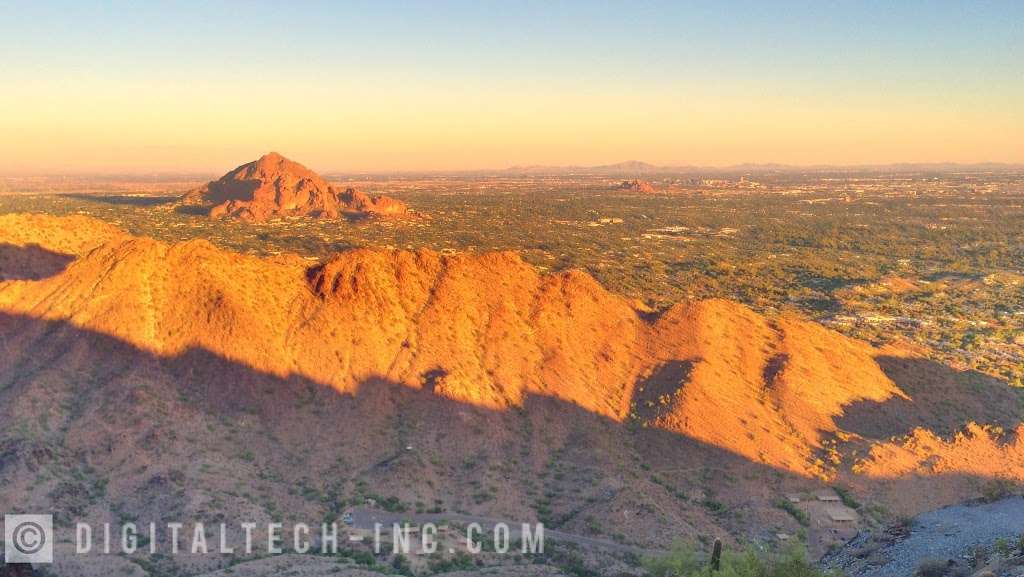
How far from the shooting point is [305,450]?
2786 cm

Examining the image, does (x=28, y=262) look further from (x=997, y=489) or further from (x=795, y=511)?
(x=997, y=489)

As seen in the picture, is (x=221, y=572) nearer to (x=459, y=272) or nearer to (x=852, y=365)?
(x=459, y=272)

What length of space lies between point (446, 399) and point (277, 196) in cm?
12106

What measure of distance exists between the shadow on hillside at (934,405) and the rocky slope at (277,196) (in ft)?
377

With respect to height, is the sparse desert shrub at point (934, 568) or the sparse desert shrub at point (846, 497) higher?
the sparse desert shrub at point (934, 568)

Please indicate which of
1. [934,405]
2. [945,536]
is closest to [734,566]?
[945,536]

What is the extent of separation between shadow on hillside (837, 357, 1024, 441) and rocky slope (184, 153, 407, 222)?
377 feet

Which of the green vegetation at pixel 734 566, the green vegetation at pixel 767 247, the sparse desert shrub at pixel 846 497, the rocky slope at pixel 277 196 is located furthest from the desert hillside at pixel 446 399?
the rocky slope at pixel 277 196

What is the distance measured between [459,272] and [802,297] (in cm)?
4552

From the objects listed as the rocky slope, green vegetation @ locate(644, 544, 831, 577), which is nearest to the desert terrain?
green vegetation @ locate(644, 544, 831, 577)

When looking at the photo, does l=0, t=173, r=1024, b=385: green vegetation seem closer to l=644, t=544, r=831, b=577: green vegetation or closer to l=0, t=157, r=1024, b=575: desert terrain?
l=0, t=157, r=1024, b=575: desert terrain

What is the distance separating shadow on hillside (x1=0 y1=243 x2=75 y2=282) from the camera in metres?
40.6

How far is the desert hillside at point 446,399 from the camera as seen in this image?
1001 inches

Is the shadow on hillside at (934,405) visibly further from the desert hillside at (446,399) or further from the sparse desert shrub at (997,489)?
the sparse desert shrub at (997,489)
